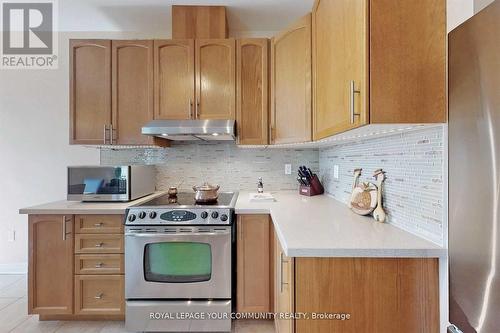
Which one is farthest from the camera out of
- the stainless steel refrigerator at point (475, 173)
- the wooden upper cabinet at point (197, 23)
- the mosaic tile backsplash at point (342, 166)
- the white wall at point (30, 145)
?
the white wall at point (30, 145)

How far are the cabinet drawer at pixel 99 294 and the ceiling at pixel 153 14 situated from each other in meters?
2.25

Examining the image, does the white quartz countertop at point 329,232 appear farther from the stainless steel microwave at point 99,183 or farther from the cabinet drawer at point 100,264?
the cabinet drawer at point 100,264

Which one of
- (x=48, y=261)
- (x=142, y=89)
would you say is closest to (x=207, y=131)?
(x=142, y=89)

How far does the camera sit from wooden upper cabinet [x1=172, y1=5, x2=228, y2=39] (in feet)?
7.91

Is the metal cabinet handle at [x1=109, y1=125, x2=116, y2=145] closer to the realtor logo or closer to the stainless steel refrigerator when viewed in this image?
the realtor logo

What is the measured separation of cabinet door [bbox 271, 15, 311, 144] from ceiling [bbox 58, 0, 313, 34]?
1.30 ft

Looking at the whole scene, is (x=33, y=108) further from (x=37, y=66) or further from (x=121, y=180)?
(x=121, y=180)

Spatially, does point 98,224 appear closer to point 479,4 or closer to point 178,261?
point 178,261

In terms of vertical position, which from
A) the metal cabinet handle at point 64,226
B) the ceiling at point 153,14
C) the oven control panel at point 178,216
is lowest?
the metal cabinet handle at point 64,226

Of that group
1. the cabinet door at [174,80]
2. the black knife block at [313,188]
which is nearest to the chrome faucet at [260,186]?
the black knife block at [313,188]

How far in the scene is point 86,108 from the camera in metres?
2.36

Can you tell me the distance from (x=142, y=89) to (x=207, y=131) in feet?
2.40

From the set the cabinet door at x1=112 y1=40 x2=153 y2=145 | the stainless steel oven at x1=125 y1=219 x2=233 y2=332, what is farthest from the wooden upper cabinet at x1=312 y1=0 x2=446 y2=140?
the cabinet door at x1=112 y1=40 x2=153 y2=145

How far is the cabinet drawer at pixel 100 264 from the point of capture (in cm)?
196
